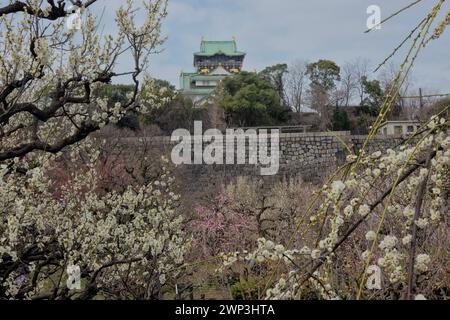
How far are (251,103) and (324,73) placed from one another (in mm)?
7513

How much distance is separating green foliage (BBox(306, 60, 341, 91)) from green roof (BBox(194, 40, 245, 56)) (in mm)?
16310

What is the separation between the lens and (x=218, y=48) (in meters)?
48.2

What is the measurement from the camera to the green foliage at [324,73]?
32.3 m

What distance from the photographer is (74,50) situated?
5277 mm

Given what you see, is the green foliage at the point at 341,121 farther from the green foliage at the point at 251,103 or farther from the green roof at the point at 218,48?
the green roof at the point at 218,48

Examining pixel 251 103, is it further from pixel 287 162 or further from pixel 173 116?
pixel 287 162

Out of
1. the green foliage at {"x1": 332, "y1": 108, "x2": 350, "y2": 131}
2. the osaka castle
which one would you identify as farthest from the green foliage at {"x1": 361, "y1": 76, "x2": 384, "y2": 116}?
the osaka castle

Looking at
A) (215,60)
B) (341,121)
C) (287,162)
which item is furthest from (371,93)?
(215,60)

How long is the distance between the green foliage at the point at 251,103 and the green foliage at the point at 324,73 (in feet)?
16.1

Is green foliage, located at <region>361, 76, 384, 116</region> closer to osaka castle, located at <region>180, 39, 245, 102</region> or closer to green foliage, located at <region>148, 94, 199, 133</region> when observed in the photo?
green foliage, located at <region>148, 94, 199, 133</region>

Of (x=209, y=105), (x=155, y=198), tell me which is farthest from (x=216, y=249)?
(x=209, y=105)

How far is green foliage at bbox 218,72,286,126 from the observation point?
88.6ft

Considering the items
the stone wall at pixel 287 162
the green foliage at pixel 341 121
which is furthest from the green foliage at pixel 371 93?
the stone wall at pixel 287 162
